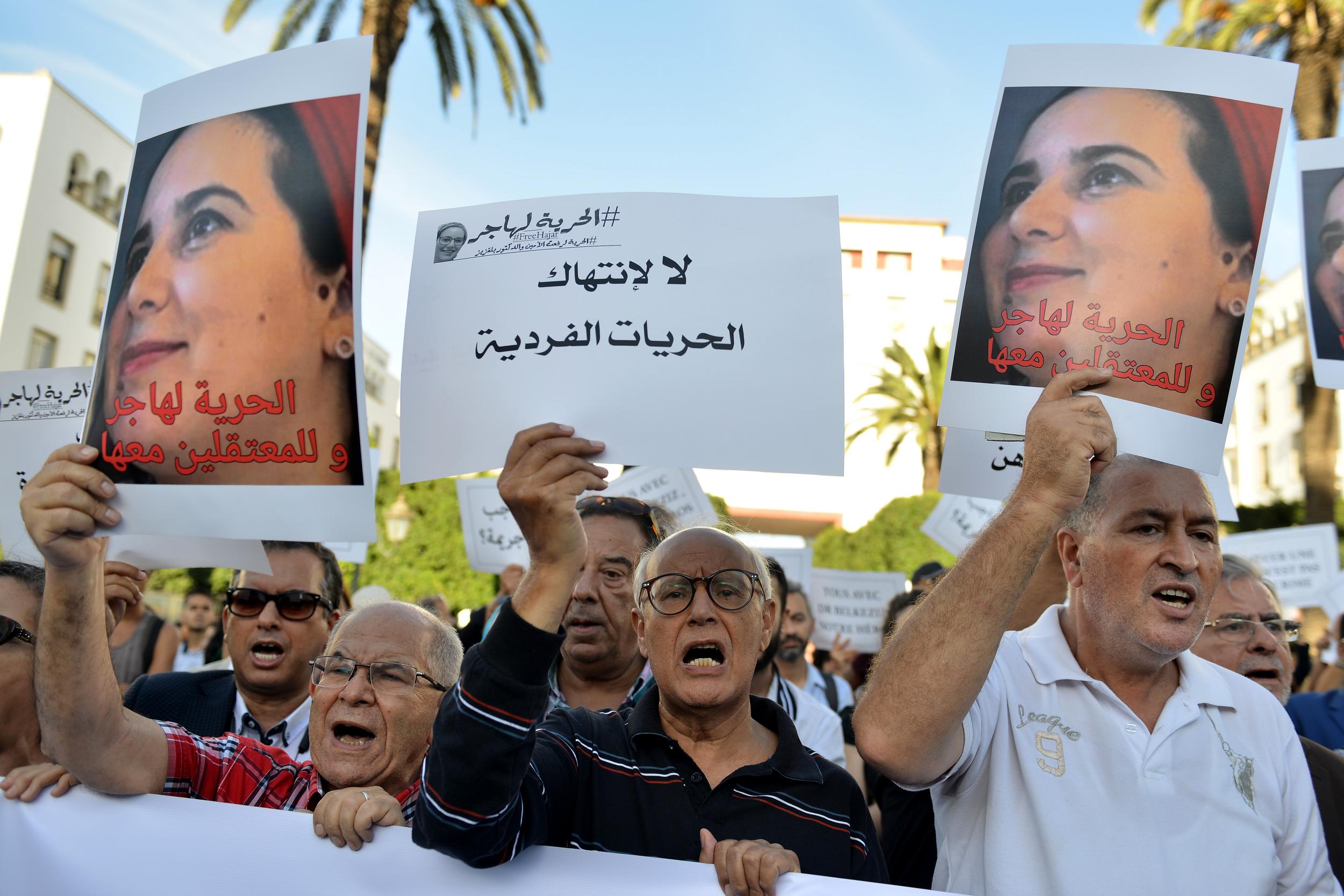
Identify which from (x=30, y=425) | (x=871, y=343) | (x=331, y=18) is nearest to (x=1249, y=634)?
(x=30, y=425)

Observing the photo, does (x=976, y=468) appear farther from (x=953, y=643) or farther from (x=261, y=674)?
(x=261, y=674)

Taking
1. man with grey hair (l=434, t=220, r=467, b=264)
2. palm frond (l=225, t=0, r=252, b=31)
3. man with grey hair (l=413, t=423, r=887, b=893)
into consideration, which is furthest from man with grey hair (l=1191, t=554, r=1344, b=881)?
palm frond (l=225, t=0, r=252, b=31)

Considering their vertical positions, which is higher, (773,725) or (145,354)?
(145,354)

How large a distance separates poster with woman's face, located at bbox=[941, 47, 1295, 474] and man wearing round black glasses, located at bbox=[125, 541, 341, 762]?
6.96 feet

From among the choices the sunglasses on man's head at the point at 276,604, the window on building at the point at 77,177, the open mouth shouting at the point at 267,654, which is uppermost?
the window on building at the point at 77,177

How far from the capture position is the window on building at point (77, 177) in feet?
101

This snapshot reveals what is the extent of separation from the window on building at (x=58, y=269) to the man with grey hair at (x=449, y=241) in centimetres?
3217

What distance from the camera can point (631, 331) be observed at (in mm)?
2168

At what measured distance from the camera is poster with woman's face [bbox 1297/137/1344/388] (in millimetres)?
2873

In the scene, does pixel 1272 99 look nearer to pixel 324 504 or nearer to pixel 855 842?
pixel 855 842

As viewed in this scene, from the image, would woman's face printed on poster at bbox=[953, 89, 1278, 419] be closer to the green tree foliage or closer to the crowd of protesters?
the crowd of protesters

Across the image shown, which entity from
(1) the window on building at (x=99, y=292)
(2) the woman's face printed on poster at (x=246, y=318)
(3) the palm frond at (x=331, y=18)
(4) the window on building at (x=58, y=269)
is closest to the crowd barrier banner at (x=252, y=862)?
(2) the woman's face printed on poster at (x=246, y=318)

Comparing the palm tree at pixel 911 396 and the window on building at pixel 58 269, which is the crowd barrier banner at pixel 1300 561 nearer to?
the palm tree at pixel 911 396

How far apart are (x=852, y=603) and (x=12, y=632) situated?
7.23 meters
